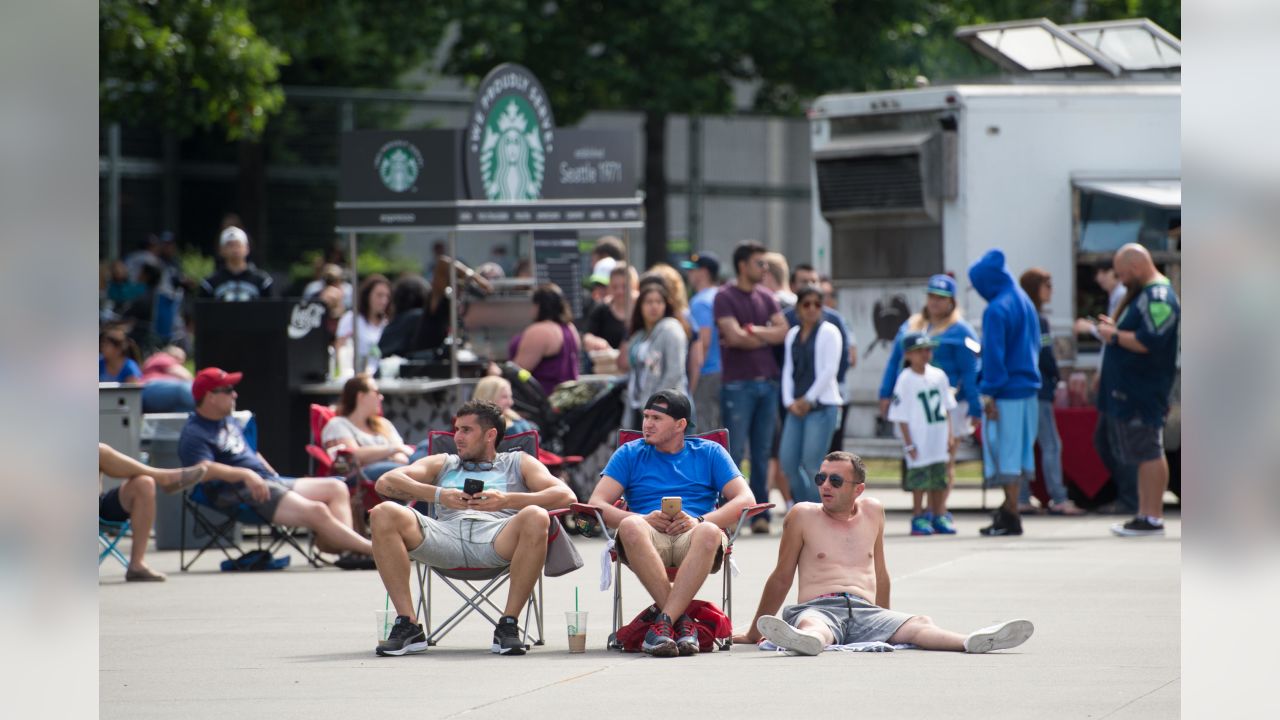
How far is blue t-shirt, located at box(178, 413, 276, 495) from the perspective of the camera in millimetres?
12180

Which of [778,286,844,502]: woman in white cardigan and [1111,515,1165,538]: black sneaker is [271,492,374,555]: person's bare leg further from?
[1111,515,1165,538]: black sneaker

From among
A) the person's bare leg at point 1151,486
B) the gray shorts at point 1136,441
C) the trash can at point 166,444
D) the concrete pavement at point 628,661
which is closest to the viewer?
the concrete pavement at point 628,661

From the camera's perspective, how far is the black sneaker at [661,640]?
8.53 metres

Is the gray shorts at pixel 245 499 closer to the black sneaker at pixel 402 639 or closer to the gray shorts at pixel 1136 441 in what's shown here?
the black sneaker at pixel 402 639

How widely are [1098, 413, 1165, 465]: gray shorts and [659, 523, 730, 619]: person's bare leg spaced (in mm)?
5602

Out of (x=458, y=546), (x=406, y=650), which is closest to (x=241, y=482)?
(x=458, y=546)

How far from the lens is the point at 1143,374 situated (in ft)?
44.8

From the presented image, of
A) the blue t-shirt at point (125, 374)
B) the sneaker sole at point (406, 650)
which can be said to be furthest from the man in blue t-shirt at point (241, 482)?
the sneaker sole at point (406, 650)

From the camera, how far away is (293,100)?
33.8 metres

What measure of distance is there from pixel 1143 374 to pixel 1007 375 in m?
0.92

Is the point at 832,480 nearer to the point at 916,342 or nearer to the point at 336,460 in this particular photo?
the point at 336,460
